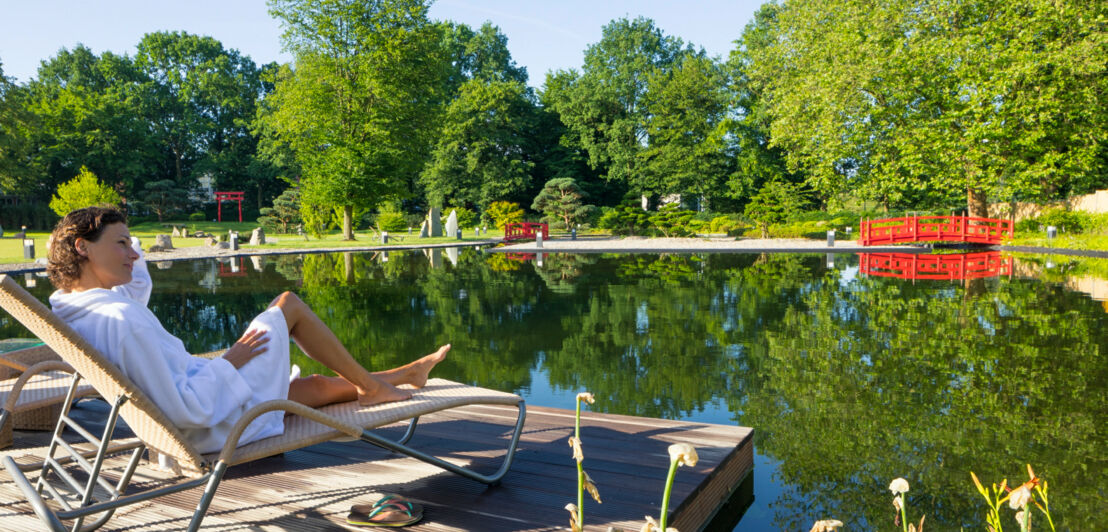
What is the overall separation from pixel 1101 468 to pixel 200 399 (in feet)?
12.9

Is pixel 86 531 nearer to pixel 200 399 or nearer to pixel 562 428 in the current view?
pixel 200 399

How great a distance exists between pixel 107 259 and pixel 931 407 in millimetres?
4438

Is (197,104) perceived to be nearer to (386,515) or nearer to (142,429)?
(142,429)

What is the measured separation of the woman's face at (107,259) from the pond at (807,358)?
1.78 metres

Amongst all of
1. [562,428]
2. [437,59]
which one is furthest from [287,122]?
[562,428]

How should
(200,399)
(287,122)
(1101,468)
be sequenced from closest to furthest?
1. (200,399)
2. (1101,468)
3. (287,122)

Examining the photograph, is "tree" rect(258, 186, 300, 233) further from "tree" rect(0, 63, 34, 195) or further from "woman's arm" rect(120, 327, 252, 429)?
"woman's arm" rect(120, 327, 252, 429)

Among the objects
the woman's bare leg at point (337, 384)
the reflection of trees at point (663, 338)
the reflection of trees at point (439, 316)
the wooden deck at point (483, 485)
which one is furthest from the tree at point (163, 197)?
the woman's bare leg at point (337, 384)

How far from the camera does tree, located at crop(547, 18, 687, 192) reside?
38.0 meters

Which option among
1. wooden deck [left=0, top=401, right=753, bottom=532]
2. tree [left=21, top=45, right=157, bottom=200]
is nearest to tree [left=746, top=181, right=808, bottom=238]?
wooden deck [left=0, top=401, right=753, bottom=532]

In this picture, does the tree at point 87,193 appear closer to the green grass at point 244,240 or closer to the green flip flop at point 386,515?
the green grass at point 244,240

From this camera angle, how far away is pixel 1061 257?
16.8 m

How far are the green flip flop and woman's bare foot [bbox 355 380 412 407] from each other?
1.21 feet

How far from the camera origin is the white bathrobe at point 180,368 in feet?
6.22
